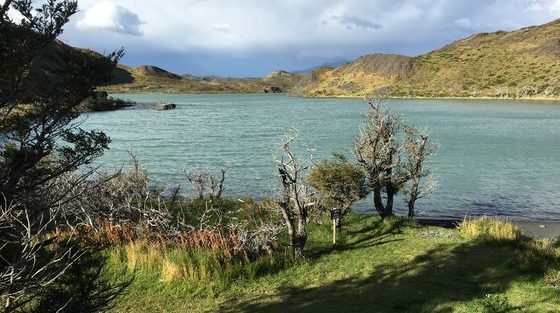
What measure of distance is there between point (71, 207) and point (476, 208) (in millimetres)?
21447

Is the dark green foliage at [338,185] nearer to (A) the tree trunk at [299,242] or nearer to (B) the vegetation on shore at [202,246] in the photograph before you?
(B) the vegetation on shore at [202,246]

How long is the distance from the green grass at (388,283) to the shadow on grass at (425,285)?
0.07 feet

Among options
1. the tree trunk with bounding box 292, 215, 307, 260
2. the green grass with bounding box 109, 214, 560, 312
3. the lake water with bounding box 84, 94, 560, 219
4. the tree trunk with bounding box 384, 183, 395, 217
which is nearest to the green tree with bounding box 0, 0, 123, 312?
the green grass with bounding box 109, 214, 560, 312

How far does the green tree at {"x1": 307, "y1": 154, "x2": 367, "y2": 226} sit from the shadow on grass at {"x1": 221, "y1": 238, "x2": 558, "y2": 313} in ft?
17.6

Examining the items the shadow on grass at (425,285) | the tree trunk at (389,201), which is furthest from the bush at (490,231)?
the tree trunk at (389,201)

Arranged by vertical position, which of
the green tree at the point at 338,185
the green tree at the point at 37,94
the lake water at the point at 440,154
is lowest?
the lake water at the point at 440,154

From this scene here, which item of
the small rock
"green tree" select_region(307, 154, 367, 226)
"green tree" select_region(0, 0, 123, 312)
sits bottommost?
the small rock

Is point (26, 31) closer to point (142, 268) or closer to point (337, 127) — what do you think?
point (142, 268)

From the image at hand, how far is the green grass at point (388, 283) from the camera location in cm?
1221

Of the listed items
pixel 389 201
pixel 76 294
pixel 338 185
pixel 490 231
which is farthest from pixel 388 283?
pixel 389 201

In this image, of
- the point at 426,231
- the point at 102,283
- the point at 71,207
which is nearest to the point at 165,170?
the point at 71,207

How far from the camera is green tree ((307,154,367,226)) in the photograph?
70.1 feet

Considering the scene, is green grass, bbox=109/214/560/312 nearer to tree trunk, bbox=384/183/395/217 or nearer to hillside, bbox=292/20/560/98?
tree trunk, bbox=384/183/395/217

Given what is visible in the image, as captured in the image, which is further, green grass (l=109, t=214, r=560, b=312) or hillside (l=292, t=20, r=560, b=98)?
hillside (l=292, t=20, r=560, b=98)
